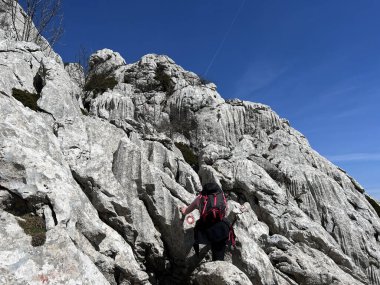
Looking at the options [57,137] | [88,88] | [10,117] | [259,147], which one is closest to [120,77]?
[88,88]

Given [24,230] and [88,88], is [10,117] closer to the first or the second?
[24,230]

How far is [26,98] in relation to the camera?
19750 millimetres

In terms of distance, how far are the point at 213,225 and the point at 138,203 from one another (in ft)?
14.8

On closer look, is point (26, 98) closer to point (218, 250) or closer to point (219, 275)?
point (218, 250)

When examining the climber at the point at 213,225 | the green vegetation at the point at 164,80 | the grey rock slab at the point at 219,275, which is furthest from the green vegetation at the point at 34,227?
the green vegetation at the point at 164,80

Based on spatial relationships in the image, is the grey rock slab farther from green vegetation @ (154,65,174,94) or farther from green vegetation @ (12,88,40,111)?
green vegetation @ (154,65,174,94)

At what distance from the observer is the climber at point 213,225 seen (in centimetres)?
1445

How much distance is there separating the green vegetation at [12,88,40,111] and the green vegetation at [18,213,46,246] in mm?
10624

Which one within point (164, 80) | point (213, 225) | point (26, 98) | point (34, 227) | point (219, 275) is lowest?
point (34, 227)

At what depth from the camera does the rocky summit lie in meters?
10.3

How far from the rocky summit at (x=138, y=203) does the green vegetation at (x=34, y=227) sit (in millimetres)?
38

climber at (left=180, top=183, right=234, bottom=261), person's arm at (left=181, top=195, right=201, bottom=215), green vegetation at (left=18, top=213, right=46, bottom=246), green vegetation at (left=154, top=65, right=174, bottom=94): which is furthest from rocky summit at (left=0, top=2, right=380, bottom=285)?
green vegetation at (left=154, top=65, right=174, bottom=94)

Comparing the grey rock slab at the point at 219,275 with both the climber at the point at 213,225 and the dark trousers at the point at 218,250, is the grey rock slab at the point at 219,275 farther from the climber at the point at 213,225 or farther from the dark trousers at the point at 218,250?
the climber at the point at 213,225

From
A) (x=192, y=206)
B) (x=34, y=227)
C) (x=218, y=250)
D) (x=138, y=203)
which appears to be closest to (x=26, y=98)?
(x=138, y=203)
